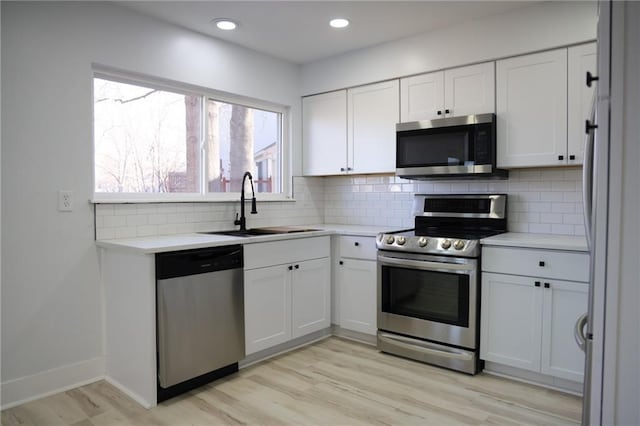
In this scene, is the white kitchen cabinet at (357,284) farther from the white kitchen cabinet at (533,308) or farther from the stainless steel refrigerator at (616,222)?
the stainless steel refrigerator at (616,222)

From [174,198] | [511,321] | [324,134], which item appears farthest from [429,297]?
[174,198]

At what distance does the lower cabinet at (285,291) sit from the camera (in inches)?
115

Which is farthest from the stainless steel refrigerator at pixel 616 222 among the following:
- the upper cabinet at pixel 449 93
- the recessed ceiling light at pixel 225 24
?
the recessed ceiling light at pixel 225 24

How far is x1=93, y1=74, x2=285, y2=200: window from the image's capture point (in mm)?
2891

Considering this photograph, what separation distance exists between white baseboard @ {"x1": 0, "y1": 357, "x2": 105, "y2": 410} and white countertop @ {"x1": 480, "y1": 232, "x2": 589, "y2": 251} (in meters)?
2.58

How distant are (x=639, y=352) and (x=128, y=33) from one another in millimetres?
3136

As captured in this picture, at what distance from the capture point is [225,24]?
3.10 meters

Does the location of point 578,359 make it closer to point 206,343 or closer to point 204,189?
point 206,343

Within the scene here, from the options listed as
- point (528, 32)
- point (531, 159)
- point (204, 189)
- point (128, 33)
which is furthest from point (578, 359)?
point (128, 33)

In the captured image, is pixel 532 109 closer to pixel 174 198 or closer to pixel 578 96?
pixel 578 96

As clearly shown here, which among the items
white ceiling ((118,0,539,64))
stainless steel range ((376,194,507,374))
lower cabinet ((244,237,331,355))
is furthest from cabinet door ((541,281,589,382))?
white ceiling ((118,0,539,64))

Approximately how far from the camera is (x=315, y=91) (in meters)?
4.03

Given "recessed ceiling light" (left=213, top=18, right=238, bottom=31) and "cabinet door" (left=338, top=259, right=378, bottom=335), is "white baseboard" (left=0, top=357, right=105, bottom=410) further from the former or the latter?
"recessed ceiling light" (left=213, top=18, right=238, bottom=31)

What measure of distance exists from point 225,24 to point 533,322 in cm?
284
